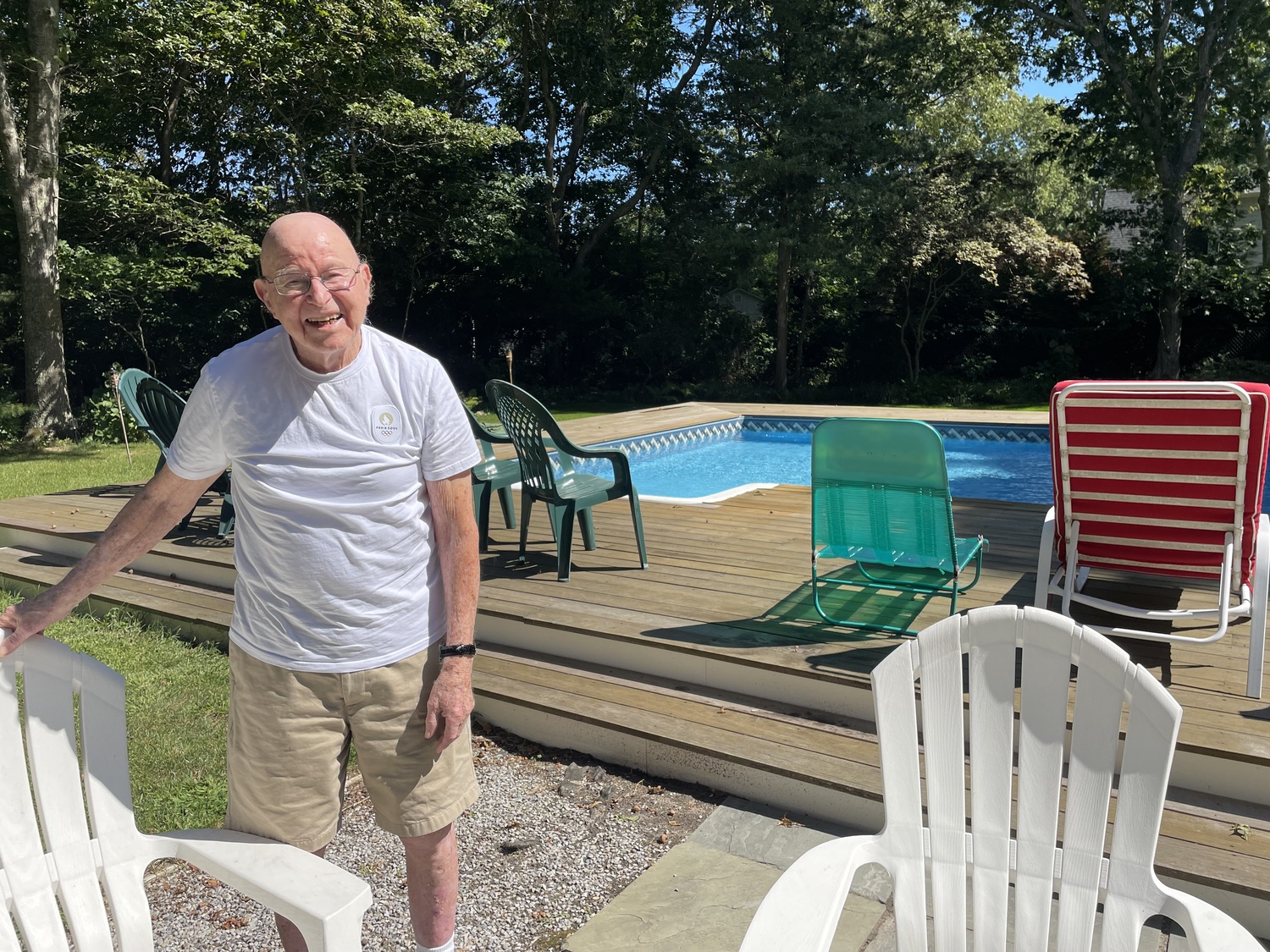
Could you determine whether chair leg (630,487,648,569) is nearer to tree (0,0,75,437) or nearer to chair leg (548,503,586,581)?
chair leg (548,503,586,581)

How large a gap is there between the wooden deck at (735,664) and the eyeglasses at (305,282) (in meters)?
1.84

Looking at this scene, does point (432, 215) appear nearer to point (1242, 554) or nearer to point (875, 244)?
point (875, 244)

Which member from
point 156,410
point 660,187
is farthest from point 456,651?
point 660,187

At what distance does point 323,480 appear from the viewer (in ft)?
5.14

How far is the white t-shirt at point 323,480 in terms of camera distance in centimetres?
157

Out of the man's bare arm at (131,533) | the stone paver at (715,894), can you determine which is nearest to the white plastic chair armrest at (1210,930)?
the stone paver at (715,894)

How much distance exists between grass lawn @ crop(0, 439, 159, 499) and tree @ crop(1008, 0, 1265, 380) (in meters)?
14.6

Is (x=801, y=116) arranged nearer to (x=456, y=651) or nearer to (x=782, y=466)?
(x=782, y=466)

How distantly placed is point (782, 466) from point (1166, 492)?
7.83 m

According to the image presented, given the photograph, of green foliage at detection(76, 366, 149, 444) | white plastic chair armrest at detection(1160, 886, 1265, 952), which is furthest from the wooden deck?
green foliage at detection(76, 366, 149, 444)

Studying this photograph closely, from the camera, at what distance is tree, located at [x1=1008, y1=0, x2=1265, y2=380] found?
1450 cm

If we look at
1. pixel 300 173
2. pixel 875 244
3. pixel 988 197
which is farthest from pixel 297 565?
pixel 988 197

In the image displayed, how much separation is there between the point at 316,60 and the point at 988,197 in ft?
36.5

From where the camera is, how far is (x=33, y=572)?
511cm
